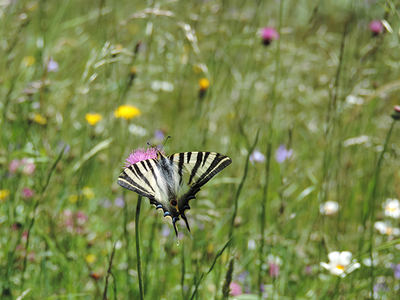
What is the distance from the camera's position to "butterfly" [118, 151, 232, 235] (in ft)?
2.80

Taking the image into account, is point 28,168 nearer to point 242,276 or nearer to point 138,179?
point 242,276

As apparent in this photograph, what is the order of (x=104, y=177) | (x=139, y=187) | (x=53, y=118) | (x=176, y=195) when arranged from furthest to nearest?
1. (x=104, y=177)
2. (x=53, y=118)
3. (x=176, y=195)
4. (x=139, y=187)

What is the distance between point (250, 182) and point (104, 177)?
0.69 meters

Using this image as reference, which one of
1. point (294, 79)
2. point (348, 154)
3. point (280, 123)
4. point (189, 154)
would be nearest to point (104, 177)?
point (280, 123)

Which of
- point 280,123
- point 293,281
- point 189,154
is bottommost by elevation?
point 293,281

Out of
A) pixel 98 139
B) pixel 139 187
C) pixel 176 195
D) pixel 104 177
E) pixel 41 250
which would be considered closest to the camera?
pixel 139 187

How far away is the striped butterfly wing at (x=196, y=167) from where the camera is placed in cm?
90

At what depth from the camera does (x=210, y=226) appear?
62.7 inches

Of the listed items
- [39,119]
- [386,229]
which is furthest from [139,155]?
[386,229]

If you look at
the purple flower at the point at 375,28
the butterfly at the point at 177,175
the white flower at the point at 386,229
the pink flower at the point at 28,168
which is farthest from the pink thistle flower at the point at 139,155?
the purple flower at the point at 375,28

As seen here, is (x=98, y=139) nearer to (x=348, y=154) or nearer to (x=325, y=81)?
(x=348, y=154)

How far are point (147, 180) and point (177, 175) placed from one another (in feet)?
0.29

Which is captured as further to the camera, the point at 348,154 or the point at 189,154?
the point at 348,154

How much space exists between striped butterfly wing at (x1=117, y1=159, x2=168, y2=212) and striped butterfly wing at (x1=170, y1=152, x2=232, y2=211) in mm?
49
